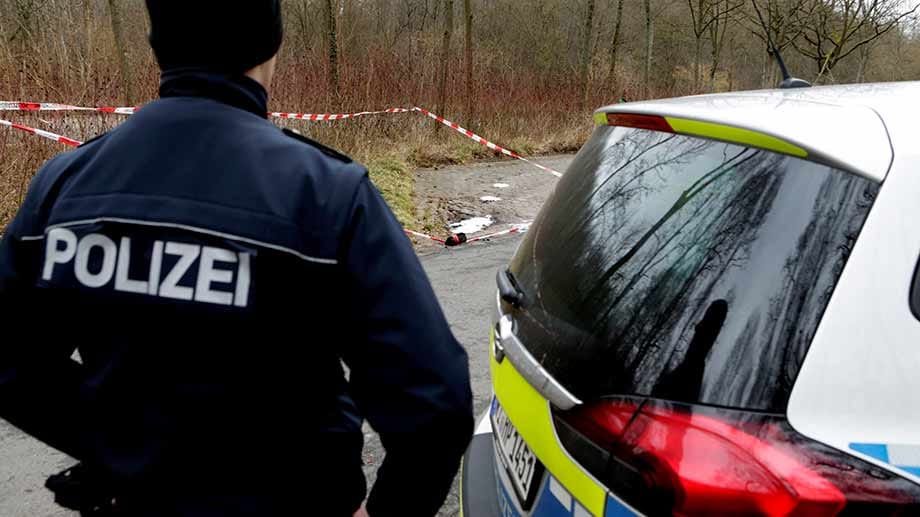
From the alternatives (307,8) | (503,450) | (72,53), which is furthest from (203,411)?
(307,8)

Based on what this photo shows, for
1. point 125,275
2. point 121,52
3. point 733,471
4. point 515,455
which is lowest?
point 515,455

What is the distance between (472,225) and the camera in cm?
919

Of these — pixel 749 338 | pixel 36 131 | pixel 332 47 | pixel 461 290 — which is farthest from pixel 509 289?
pixel 332 47

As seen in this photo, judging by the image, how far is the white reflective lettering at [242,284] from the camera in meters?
1.10

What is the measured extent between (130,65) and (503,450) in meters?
9.79

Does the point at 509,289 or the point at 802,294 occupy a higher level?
the point at 802,294

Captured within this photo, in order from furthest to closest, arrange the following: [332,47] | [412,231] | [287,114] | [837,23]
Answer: [837,23] → [332,47] → [287,114] → [412,231]

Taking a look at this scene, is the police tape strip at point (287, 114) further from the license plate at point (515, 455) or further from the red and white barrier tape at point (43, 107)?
the license plate at point (515, 455)

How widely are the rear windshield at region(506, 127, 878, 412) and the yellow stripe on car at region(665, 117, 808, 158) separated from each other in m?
0.02

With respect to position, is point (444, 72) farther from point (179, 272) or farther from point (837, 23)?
point (179, 272)

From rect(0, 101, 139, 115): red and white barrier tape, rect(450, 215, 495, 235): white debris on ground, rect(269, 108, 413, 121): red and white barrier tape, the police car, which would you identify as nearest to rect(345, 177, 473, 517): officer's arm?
the police car

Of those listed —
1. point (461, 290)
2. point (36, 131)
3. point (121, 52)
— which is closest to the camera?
point (461, 290)

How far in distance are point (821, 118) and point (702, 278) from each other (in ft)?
1.55

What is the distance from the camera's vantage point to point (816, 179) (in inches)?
54.9
